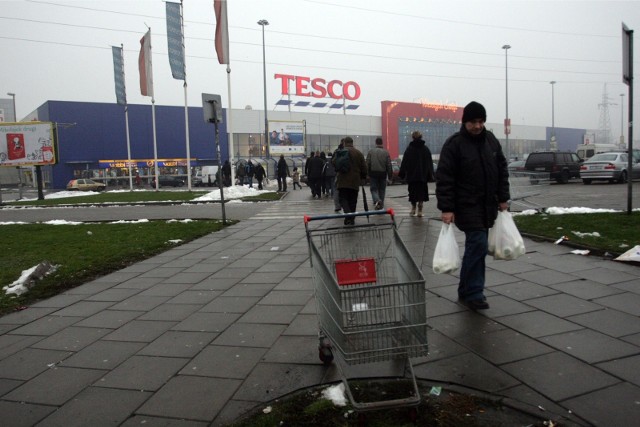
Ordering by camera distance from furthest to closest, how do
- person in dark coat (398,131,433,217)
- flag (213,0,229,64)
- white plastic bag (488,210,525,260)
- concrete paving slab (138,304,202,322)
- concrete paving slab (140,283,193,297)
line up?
flag (213,0,229,64), person in dark coat (398,131,433,217), concrete paving slab (140,283,193,297), concrete paving slab (138,304,202,322), white plastic bag (488,210,525,260)

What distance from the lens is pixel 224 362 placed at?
3.58 meters

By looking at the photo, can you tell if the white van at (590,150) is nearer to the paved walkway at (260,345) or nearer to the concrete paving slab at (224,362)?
the paved walkway at (260,345)

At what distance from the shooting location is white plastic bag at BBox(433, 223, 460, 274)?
389 cm

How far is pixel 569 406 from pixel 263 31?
42059mm

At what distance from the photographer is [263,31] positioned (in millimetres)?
40938

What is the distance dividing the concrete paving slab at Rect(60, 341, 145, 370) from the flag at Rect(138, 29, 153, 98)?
28767mm

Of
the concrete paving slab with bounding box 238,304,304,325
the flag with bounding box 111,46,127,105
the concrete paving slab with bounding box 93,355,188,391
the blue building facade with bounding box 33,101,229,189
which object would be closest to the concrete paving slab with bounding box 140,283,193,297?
the concrete paving slab with bounding box 238,304,304,325

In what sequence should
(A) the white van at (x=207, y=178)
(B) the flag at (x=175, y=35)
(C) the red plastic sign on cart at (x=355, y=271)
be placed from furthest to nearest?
(A) the white van at (x=207, y=178), (B) the flag at (x=175, y=35), (C) the red plastic sign on cart at (x=355, y=271)

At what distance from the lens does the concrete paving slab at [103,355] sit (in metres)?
3.65

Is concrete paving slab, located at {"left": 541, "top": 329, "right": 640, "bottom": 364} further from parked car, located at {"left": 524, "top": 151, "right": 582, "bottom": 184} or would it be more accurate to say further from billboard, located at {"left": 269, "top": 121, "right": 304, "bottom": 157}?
billboard, located at {"left": 269, "top": 121, "right": 304, "bottom": 157}

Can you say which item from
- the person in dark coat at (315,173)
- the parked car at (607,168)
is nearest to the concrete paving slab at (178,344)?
the person in dark coat at (315,173)

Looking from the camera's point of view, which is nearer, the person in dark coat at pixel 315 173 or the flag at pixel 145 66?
the person in dark coat at pixel 315 173

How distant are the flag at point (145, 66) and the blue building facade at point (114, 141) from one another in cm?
2347

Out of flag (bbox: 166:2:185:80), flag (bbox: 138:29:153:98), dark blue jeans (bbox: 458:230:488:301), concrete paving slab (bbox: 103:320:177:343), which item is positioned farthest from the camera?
flag (bbox: 138:29:153:98)
